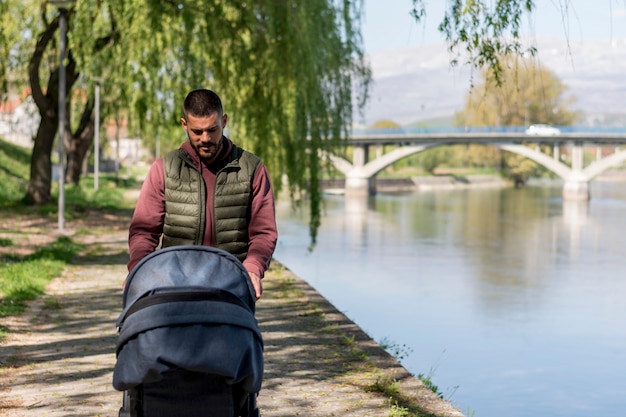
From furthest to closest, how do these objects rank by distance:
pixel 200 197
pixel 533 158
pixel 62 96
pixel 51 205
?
pixel 533 158 → pixel 51 205 → pixel 62 96 → pixel 200 197

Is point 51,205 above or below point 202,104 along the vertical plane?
below

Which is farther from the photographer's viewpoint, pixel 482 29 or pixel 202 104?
pixel 482 29

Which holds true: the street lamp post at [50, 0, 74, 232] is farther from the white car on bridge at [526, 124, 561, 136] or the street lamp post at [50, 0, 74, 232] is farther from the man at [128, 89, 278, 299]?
the white car on bridge at [526, 124, 561, 136]

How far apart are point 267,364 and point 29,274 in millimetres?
6049

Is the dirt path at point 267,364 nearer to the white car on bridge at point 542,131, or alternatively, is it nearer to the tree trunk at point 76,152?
the tree trunk at point 76,152

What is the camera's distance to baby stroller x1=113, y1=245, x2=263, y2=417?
374 centimetres

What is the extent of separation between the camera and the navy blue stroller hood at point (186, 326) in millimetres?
3730

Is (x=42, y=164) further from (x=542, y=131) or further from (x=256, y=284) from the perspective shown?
(x=542, y=131)

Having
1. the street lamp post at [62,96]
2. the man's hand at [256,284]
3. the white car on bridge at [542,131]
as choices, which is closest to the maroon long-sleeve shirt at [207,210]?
the man's hand at [256,284]

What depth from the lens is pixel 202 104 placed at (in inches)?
170

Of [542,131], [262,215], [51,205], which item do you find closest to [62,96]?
[51,205]

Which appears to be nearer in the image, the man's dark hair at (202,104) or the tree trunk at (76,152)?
the man's dark hair at (202,104)

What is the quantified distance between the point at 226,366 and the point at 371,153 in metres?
90.8

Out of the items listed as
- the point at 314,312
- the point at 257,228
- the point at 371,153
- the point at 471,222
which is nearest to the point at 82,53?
the point at 314,312
